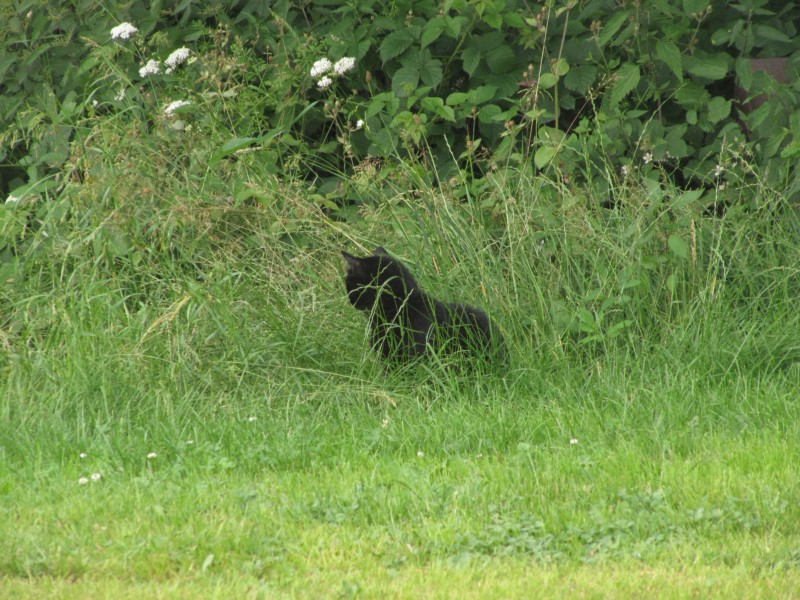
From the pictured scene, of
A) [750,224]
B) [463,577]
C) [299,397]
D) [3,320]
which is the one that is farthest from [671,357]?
[3,320]

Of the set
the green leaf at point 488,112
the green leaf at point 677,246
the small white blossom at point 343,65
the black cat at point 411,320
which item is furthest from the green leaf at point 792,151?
the small white blossom at point 343,65

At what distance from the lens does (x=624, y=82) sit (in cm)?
590

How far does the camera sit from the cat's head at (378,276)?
4.78 metres

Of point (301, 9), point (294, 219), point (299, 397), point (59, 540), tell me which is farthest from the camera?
point (301, 9)

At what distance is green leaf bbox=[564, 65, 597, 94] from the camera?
6.16m

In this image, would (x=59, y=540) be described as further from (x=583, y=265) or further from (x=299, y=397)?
(x=583, y=265)

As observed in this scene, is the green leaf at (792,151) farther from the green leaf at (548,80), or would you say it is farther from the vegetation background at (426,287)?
the green leaf at (548,80)

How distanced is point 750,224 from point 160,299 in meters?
2.93

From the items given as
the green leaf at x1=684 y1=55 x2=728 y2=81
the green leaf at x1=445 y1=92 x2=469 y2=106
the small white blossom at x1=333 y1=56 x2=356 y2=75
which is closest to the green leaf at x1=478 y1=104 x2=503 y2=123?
the green leaf at x1=445 y1=92 x2=469 y2=106

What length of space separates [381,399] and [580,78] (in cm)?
261

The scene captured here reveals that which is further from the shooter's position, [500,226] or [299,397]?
[500,226]

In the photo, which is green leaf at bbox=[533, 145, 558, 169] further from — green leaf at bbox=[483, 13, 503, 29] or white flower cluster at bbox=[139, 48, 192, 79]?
white flower cluster at bbox=[139, 48, 192, 79]

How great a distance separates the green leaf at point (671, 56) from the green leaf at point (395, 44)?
4.73ft

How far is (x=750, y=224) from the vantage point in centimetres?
546
